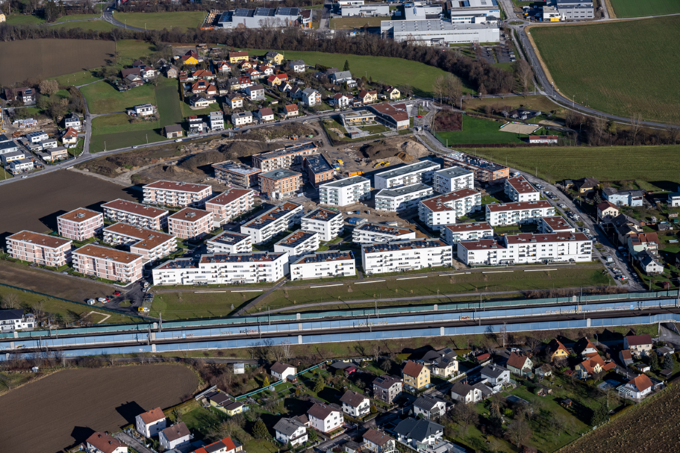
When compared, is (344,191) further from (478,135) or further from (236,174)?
(478,135)

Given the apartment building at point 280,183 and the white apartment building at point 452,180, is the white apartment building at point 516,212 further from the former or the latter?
the apartment building at point 280,183

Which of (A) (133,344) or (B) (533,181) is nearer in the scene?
(A) (133,344)

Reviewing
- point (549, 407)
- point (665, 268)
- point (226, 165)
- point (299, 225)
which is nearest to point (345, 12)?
point (226, 165)

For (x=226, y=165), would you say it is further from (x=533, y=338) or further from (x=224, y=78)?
(x=533, y=338)

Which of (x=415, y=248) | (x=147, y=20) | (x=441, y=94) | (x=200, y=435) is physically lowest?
(x=200, y=435)

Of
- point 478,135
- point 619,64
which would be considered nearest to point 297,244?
point 478,135

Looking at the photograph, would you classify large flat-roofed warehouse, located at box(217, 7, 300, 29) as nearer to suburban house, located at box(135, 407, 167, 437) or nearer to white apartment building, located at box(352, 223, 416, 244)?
white apartment building, located at box(352, 223, 416, 244)

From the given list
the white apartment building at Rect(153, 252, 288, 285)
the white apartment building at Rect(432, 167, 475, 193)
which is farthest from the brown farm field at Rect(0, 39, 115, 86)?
the white apartment building at Rect(153, 252, 288, 285)
